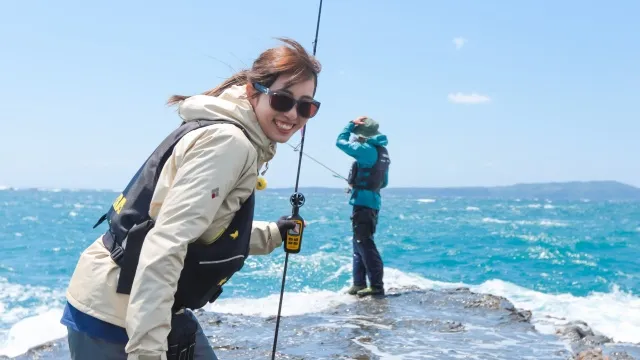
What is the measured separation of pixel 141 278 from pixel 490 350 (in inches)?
206

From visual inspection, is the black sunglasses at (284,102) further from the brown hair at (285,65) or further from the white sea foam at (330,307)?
the white sea foam at (330,307)

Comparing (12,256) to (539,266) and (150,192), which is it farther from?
(150,192)

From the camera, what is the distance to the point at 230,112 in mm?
2404

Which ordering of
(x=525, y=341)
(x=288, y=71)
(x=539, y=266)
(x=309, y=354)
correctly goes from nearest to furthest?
(x=288, y=71)
(x=309, y=354)
(x=525, y=341)
(x=539, y=266)

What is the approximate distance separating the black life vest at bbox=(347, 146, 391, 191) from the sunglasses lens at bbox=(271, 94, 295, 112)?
6.28 metres

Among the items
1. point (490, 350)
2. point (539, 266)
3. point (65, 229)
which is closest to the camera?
point (490, 350)

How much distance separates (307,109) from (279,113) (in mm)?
163

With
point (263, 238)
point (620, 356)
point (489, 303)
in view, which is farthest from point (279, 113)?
point (489, 303)

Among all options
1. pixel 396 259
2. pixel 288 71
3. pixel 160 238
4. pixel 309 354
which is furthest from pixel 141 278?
pixel 396 259

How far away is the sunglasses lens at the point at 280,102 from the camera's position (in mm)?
2551

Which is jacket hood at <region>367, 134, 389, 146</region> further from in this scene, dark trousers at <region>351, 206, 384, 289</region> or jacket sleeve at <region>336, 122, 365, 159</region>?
dark trousers at <region>351, 206, 384, 289</region>

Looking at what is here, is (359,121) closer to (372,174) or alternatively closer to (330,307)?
(372,174)

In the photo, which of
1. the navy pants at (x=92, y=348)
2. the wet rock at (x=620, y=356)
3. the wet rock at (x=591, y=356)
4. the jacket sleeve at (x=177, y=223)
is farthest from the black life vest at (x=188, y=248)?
the wet rock at (x=620, y=356)

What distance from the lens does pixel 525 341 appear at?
6.89m
